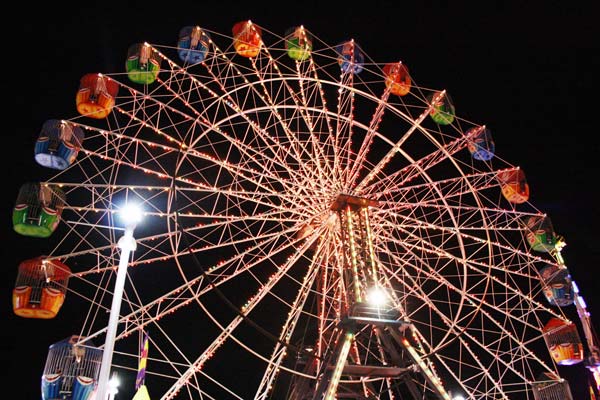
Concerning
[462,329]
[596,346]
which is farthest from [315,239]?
[596,346]

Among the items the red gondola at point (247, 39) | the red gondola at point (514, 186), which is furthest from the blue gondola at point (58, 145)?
the red gondola at point (514, 186)

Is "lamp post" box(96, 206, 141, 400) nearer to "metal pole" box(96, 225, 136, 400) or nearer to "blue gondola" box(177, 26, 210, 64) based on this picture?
"metal pole" box(96, 225, 136, 400)

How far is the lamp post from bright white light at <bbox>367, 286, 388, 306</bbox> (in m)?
6.18

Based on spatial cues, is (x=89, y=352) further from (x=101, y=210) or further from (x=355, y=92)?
(x=355, y=92)

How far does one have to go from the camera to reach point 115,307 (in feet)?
24.9

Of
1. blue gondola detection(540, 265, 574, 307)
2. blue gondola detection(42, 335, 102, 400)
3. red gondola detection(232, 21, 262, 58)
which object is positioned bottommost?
blue gondola detection(42, 335, 102, 400)

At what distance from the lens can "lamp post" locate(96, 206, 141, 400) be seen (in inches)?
282

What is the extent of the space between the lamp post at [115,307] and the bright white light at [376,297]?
618 centimetres

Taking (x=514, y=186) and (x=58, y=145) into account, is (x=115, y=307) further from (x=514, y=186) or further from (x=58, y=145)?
(x=514, y=186)

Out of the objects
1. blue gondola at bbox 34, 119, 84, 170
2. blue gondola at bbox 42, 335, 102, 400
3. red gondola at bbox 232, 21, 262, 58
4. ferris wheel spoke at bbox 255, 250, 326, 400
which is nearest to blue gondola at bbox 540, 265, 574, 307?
ferris wheel spoke at bbox 255, 250, 326, 400

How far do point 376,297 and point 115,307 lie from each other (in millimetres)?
6678

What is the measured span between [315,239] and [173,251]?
4360 millimetres

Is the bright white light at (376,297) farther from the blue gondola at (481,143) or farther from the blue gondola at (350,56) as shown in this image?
the blue gondola at (350,56)

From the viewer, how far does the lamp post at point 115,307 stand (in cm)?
717
